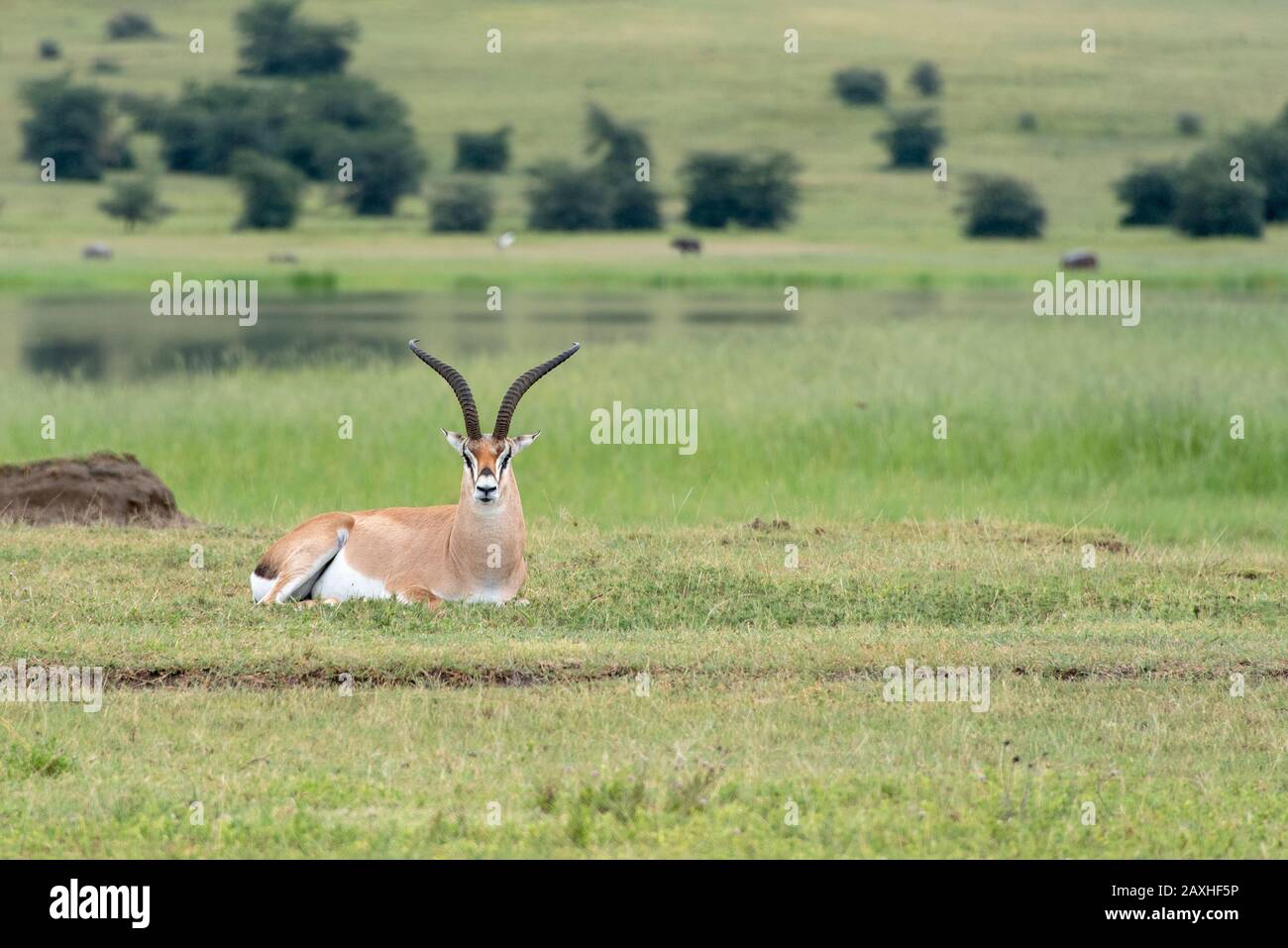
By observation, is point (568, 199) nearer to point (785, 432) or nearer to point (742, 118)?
point (742, 118)

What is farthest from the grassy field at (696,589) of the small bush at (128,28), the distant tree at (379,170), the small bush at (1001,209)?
the small bush at (128,28)

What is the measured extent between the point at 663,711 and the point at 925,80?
12256 centimetres

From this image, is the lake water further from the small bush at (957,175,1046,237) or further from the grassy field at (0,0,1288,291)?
the small bush at (957,175,1046,237)

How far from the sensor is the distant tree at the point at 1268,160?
3767 inches

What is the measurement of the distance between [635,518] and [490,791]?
38.5 feet

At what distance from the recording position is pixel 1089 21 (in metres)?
160

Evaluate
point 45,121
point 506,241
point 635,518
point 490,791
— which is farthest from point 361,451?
point 45,121

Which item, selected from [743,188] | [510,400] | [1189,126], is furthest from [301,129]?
[510,400]

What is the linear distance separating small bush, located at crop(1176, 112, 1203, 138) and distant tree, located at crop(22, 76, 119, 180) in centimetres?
6377

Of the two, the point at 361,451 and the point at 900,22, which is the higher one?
the point at 900,22

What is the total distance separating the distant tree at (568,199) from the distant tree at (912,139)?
2127cm

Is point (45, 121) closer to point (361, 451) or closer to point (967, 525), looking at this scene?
point (361, 451)

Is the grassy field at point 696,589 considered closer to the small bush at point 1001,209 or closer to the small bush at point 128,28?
the small bush at point 1001,209

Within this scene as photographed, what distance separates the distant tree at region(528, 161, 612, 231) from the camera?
3711 inches
